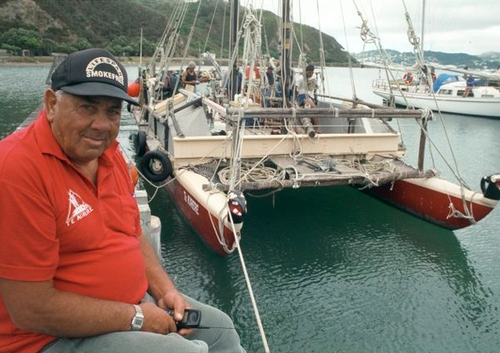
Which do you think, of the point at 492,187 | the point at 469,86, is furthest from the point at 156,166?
the point at 469,86

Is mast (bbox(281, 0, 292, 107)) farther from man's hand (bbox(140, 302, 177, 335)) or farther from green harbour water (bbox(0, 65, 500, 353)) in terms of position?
man's hand (bbox(140, 302, 177, 335))

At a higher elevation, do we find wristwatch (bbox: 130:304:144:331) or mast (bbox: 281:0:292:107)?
mast (bbox: 281:0:292:107)

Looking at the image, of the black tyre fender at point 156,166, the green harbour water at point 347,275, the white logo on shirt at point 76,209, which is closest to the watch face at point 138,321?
the white logo on shirt at point 76,209

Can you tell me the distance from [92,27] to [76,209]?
4114 inches

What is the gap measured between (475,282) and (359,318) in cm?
205

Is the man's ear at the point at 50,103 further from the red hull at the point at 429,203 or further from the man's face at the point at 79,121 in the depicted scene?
the red hull at the point at 429,203

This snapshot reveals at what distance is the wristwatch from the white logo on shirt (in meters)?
0.49

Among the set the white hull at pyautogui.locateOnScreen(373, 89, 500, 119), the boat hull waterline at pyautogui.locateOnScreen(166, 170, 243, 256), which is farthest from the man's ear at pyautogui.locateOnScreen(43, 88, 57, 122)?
the white hull at pyautogui.locateOnScreen(373, 89, 500, 119)

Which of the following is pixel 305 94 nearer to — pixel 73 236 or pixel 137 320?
pixel 137 320

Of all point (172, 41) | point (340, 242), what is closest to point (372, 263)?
point (340, 242)

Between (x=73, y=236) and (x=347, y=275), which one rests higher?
(x=73, y=236)

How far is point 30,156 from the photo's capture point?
1693 mm

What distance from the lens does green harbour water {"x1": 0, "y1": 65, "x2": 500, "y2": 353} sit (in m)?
4.61

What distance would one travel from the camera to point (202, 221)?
6.21 meters
